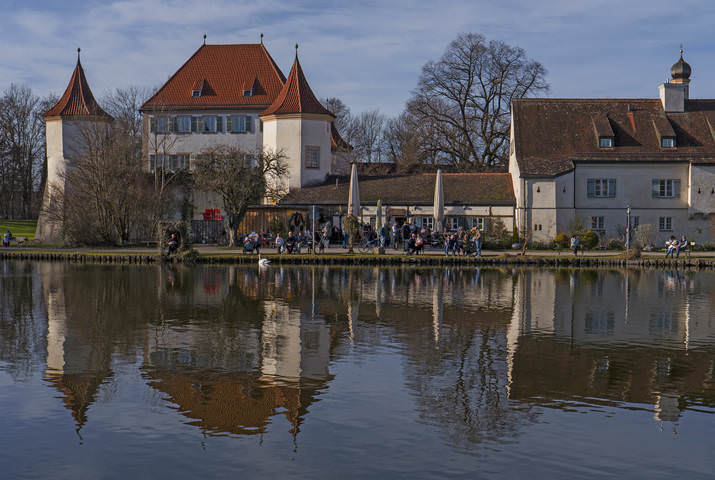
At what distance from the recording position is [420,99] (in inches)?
2506

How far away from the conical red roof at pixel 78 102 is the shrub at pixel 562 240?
32839mm

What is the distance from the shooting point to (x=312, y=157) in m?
54.4

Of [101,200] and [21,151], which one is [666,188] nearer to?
[101,200]

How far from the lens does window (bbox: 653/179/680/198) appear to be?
49312 millimetres

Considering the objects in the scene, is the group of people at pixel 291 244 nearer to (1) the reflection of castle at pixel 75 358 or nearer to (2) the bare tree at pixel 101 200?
(2) the bare tree at pixel 101 200

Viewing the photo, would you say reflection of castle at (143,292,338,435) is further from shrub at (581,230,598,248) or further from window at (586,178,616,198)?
window at (586,178,616,198)

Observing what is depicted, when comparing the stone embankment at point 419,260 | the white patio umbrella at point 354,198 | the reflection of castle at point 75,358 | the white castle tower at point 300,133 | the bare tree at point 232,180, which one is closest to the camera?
the reflection of castle at point 75,358

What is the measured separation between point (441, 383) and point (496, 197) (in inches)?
1476

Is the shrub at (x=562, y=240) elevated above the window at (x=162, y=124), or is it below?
below

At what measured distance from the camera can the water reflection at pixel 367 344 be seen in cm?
1099

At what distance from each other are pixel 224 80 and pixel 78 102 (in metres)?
10.5

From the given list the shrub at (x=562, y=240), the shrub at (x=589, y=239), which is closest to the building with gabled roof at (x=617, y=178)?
the shrub at (x=589, y=239)

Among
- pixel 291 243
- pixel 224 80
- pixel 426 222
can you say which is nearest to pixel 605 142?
pixel 426 222

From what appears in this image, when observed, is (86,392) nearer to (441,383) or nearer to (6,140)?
(441,383)
